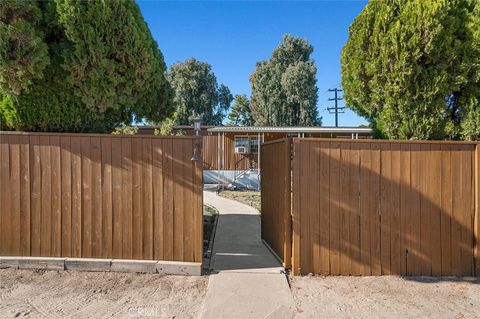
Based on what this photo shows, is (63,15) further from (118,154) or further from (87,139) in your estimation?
(118,154)

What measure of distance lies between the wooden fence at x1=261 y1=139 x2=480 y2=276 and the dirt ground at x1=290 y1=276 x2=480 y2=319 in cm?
19

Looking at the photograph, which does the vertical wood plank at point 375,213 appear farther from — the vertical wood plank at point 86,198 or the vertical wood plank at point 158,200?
the vertical wood plank at point 86,198

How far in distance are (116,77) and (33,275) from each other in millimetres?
2930

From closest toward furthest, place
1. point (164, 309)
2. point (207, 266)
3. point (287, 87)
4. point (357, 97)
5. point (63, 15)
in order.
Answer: point (164, 309), point (63, 15), point (207, 266), point (357, 97), point (287, 87)

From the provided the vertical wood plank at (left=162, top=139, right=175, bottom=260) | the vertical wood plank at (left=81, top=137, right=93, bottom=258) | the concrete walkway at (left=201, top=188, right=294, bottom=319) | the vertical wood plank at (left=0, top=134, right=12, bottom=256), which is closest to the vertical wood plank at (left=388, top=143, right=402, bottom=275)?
the concrete walkway at (left=201, top=188, right=294, bottom=319)

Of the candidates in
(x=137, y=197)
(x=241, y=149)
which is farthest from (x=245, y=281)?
(x=241, y=149)

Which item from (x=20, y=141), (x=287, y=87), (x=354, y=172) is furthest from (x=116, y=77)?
(x=287, y=87)

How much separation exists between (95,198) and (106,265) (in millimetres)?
931

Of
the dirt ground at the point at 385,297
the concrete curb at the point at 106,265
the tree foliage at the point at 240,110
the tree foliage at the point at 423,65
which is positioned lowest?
the dirt ground at the point at 385,297

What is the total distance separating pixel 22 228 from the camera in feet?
13.9

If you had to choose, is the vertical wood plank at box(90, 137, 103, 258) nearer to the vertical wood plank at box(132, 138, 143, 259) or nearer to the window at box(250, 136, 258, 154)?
the vertical wood plank at box(132, 138, 143, 259)

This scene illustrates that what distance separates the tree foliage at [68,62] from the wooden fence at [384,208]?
2776mm

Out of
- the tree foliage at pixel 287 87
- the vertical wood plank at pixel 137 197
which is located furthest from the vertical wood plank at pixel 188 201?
the tree foliage at pixel 287 87

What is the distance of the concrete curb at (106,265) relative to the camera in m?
4.09
